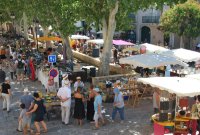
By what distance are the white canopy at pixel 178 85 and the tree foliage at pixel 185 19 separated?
19565 mm

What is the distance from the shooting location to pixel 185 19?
102 feet

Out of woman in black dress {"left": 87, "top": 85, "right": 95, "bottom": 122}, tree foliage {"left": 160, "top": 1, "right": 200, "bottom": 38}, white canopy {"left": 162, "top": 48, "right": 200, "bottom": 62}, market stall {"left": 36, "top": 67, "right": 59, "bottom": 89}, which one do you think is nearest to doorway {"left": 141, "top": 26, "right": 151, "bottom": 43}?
tree foliage {"left": 160, "top": 1, "right": 200, "bottom": 38}

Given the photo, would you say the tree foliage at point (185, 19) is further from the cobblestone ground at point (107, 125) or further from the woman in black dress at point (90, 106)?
the woman in black dress at point (90, 106)

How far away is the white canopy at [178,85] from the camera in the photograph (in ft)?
35.6

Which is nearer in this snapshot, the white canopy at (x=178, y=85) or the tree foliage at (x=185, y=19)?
the white canopy at (x=178, y=85)

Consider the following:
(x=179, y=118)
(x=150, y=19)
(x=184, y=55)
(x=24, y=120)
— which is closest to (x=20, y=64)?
(x=24, y=120)

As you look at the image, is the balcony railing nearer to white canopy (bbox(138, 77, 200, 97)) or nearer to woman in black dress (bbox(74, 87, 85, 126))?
white canopy (bbox(138, 77, 200, 97))

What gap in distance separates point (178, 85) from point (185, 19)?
68.4 ft

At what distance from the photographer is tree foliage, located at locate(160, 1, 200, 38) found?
30.6m

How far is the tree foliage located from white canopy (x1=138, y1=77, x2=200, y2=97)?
19.6m

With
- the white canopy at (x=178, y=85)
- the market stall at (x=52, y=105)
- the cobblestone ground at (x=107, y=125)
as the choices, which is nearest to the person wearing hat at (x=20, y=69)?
the cobblestone ground at (x=107, y=125)

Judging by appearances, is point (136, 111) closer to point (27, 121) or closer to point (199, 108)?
point (199, 108)

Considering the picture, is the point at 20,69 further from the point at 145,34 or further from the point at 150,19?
the point at 145,34

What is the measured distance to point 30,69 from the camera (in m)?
20.4
